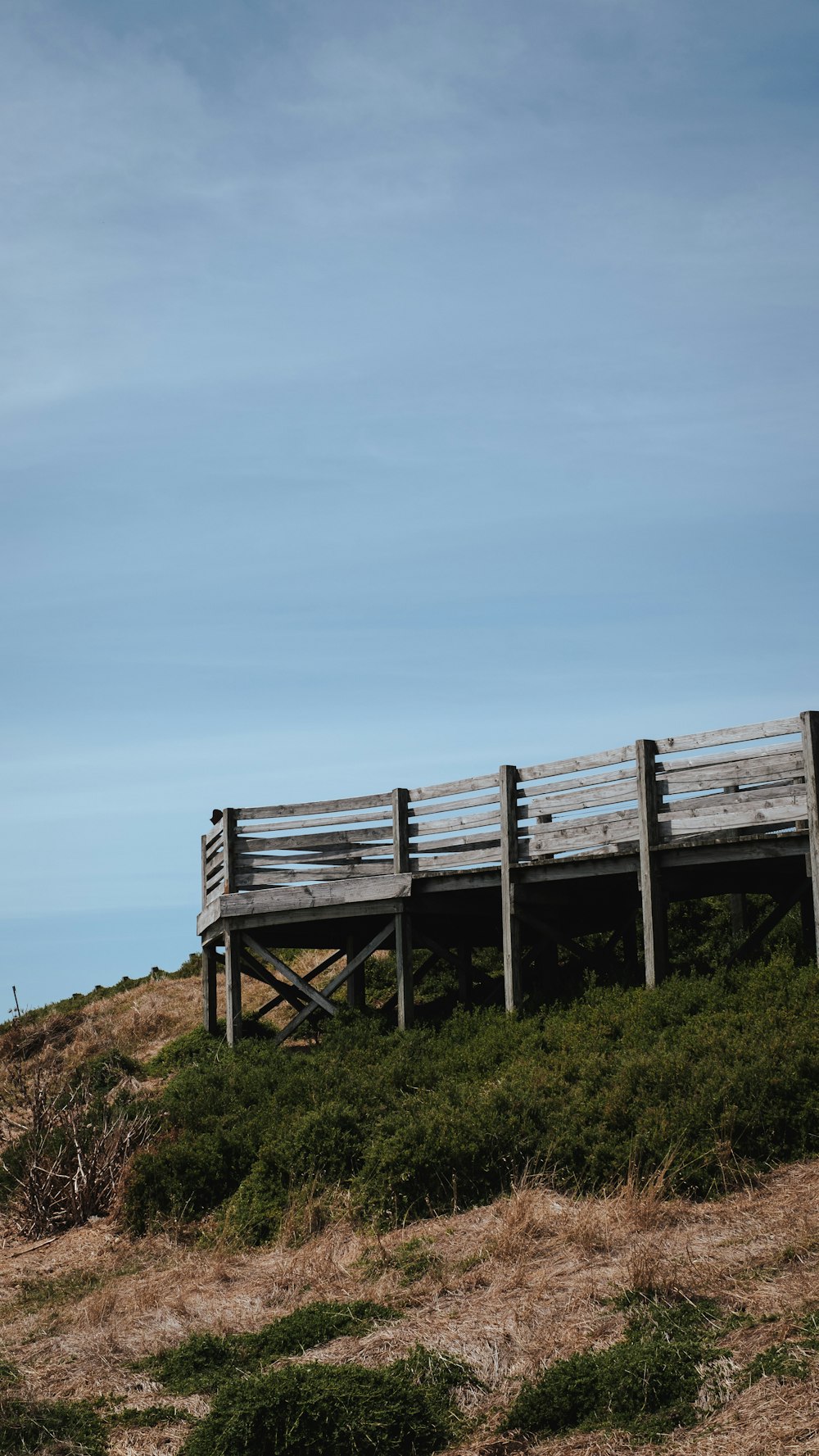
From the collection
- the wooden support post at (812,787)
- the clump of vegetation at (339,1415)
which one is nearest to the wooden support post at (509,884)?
the wooden support post at (812,787)

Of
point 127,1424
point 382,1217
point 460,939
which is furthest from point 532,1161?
point 460,939

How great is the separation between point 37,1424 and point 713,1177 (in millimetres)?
6283

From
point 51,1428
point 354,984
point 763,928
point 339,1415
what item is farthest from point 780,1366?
point 354,984

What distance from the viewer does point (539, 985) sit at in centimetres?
2238

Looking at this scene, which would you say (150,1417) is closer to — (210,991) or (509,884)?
(509,884)

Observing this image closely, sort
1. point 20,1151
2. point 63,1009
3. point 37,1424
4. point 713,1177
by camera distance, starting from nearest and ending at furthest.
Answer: point 37,1424
point 713,1177
point 20,1151
point 63,1009

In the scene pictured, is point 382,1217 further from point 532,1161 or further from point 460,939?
point 460,939

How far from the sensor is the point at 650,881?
18297 mm

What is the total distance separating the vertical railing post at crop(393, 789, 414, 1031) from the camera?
21.5 metres

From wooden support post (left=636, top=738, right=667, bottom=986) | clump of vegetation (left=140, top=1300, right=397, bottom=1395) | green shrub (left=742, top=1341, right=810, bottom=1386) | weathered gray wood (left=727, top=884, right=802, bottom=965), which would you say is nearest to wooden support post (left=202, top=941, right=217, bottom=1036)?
wooden support post (left=636, top=738, right=667, bottom=986)

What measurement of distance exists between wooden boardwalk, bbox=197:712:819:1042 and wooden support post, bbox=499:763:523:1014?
1.0 inches

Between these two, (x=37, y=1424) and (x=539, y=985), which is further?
(x=539, y=985)

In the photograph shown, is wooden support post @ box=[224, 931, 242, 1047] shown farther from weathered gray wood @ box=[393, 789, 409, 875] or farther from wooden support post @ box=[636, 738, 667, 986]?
wooden support post @ box=[636, 738, 667, 986]

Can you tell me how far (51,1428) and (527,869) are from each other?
38.1 feet
